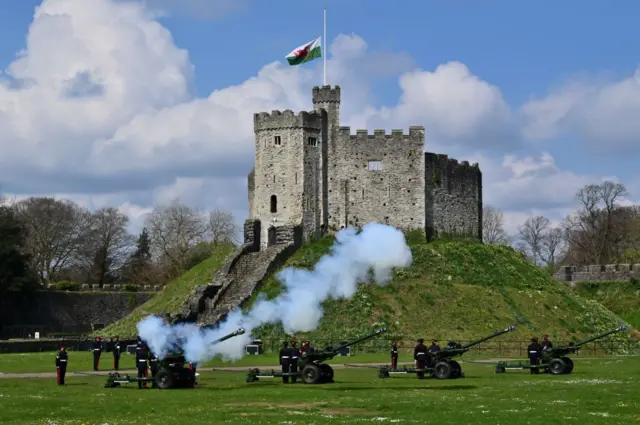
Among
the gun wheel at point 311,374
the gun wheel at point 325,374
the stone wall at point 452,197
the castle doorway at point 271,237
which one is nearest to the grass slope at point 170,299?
the castle doorway at point 271,237

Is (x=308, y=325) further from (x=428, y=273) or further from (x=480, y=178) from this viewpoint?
(x=480, y=178)

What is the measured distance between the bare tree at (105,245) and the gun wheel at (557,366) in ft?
285

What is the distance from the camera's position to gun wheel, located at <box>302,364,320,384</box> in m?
40.3

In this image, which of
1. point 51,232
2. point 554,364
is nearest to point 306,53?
point 554,364

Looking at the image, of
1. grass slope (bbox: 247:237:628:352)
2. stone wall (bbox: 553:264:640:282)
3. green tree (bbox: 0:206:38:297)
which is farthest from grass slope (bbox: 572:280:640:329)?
green tree (bbox: 0:206:38:297)

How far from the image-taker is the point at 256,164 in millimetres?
74250

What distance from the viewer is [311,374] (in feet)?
133

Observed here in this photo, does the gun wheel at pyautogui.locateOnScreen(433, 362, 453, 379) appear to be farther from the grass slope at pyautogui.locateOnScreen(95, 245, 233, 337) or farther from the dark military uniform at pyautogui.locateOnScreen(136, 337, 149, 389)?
the grass slope at pyautogui.locateOnScreen(95, 245, 233, 337)

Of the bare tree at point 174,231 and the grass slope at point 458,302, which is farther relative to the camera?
the bare tree at point 174,231

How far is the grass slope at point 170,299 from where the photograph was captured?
70375 mm

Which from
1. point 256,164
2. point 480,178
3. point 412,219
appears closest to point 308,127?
point 256,164

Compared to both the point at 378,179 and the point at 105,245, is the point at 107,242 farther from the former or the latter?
the point at 378,179

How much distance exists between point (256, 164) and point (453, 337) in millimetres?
20494

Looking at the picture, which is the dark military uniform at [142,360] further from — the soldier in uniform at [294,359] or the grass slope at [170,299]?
the grass slope at [170,299]
